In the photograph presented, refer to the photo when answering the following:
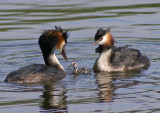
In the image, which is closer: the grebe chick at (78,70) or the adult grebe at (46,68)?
the adult grebe at (46,68)

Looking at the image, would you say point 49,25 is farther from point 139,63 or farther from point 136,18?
point 139,63

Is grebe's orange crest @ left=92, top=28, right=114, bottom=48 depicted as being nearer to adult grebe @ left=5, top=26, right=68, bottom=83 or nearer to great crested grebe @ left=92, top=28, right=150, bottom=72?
great crested grebe @ left=92, top=28, right=150, bottom=72

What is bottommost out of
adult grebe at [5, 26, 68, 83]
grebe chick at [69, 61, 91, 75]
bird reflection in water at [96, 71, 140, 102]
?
bird reflection in water at [96, 71, 140, 102]

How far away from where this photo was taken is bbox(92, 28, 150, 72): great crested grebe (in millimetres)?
14453

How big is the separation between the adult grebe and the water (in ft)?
0.87

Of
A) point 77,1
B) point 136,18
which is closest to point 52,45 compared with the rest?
point 136,18

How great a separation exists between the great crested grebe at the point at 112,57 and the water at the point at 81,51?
446mm

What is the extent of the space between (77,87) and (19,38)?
6.68 m

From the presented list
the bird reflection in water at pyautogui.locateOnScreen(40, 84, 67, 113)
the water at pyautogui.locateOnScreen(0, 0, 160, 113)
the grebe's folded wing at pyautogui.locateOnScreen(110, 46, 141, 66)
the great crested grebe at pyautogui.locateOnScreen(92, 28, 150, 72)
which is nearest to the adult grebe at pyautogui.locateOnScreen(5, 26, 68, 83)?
the water at pyautogui.locateOnScreen(0, 0, 160, 113)

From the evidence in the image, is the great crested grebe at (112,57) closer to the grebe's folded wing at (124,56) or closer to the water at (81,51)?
the grebe's folded wing at (124,56)

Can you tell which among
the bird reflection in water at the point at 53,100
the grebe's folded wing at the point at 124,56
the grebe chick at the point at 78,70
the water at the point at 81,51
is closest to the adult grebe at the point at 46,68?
the water at the point at 81,51

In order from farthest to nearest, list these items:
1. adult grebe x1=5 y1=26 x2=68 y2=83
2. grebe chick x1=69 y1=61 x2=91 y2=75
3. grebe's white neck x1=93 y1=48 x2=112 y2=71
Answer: grebe's white neck x1=93 y1=48 x2=112 y2=71 → grebe chick x1=69 y1=61 x2=91 y2=75 → adult grebe x1=5 y1=26 x2=68 y2=83

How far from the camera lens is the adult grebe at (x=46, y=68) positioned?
12672 millimetres

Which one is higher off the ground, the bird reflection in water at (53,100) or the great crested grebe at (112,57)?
the great crested grebe at (112,57)
